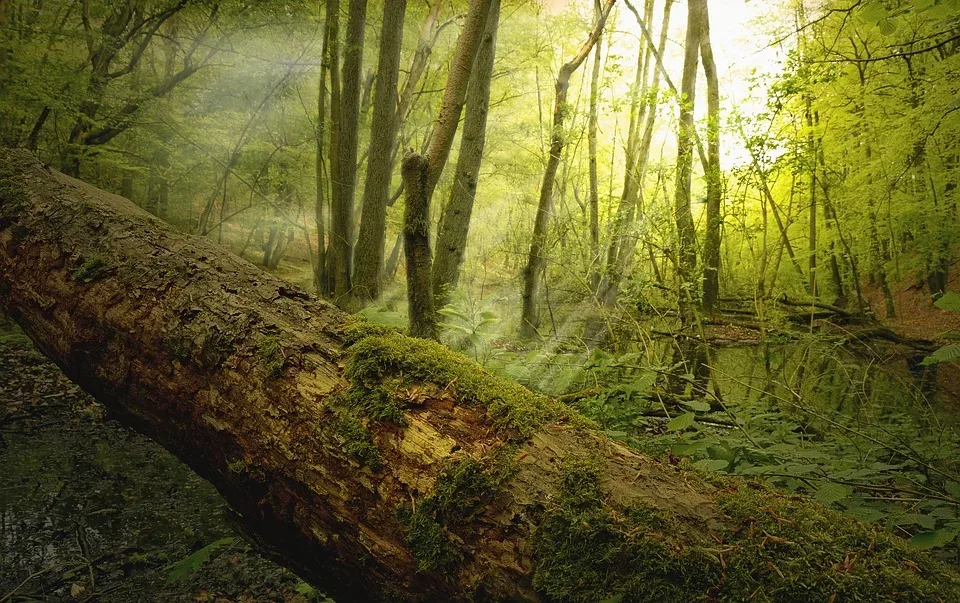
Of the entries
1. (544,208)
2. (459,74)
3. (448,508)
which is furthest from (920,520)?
(544,208)

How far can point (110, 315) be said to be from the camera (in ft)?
6.23

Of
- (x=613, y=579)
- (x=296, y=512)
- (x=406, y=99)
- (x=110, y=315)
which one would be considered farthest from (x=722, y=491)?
(x=406, y=99)

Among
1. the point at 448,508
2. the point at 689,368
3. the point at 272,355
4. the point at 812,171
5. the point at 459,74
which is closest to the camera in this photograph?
the point at 448,508

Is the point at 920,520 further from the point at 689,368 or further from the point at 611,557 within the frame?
the point at 689,368

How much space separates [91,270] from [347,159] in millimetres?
6766

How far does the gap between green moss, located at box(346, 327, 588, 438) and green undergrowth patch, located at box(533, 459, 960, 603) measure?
0.26 m

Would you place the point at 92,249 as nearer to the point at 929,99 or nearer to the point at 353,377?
the point at 353,377

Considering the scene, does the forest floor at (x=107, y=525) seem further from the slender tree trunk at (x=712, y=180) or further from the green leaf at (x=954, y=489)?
the slender tree trunk at (x=712, y=180)

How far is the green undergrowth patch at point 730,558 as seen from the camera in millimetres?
1007

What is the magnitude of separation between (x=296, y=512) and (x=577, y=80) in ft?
66.4

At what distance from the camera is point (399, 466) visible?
1303 mm

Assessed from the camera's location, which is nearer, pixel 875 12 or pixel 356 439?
pixel 356 439

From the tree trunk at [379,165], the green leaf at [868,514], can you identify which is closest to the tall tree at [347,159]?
the tree trunk at [379,165]

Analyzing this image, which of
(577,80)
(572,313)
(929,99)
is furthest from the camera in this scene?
(577,80)
